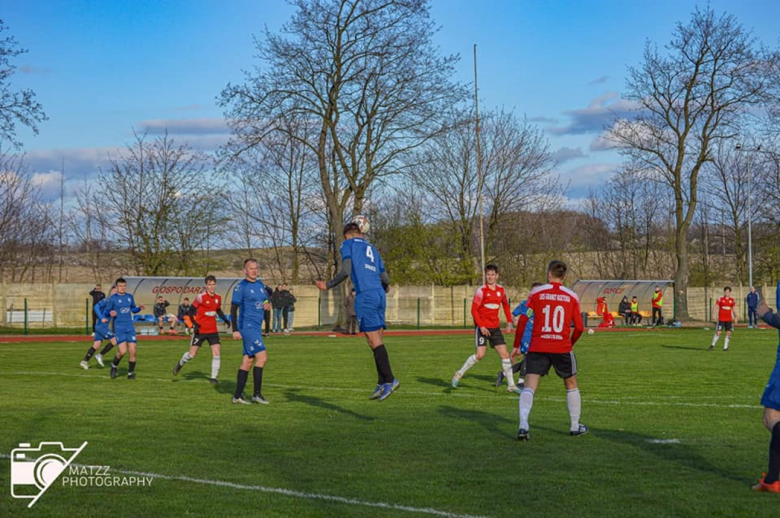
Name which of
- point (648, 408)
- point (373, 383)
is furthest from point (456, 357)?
point (648, 408)

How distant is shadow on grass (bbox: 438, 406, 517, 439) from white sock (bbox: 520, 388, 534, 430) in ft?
1.09

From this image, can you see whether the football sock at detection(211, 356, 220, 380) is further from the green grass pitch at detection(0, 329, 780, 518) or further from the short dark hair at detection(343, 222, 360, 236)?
the short dark hair at detection(343, 222, 360, 236)

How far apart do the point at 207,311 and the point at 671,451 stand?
33.4 ft

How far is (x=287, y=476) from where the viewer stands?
23.9 ft

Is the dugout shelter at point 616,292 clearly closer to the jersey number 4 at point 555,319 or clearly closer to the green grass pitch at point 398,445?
the green grass pitch at point 398,445

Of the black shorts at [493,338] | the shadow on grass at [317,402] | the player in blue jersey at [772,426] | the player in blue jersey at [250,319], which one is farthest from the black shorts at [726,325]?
the player in blue jersey at [772,426]

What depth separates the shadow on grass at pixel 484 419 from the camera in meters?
9.97

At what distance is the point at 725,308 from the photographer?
26438mm

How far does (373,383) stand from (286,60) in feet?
92.4

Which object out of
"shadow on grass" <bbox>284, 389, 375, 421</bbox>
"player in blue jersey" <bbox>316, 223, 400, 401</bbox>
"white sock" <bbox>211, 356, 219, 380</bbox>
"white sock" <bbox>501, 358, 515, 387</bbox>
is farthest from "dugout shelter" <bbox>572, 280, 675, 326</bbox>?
"player in blue jersey" <bbox>316, 223, 400, 401</bbox>

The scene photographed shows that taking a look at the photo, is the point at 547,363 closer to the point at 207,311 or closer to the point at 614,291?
the point at 207,311

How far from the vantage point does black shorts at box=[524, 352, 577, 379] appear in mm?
Result: 9414

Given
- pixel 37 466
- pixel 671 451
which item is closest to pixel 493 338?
pixel 671 451

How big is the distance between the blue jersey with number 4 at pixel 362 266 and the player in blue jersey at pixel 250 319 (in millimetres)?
2955
